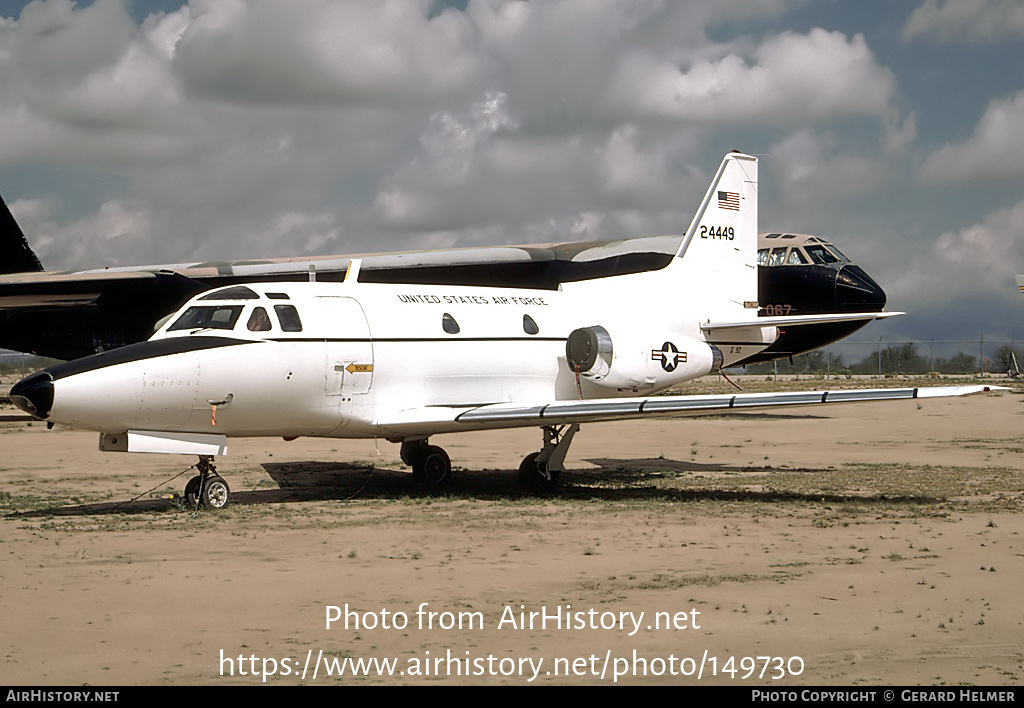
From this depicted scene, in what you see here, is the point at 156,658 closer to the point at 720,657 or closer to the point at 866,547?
the point at 720,657

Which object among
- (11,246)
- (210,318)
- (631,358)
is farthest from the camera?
(11,246)

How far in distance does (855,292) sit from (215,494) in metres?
17.7

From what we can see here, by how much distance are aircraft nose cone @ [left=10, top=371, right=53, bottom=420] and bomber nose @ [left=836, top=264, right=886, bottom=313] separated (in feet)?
63.0

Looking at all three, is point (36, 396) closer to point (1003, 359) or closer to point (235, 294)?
point (235, 294)

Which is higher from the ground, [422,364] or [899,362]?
[899,362]

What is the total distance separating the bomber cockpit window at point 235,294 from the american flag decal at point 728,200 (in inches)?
349

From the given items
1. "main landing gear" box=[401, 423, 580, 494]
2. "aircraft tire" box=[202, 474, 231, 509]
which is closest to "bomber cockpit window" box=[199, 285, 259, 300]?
"aircraft tire" box=[202, 474, 231, 509]

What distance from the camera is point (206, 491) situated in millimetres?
12148

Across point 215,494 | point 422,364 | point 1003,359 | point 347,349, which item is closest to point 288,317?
point 347,349

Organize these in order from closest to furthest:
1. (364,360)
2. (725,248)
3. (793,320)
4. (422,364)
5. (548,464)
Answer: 1. (364,360)
2. (422,364)
3. (548,464)
4. (793,320)
5. (725,248)

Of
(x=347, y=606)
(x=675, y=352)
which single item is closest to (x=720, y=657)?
(x=347, y=606)

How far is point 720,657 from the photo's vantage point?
6.01 m

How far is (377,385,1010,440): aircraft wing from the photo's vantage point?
11836mm

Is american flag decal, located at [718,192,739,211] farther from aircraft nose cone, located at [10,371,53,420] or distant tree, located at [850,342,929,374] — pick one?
distant tree, located at [850,342,929,374]
